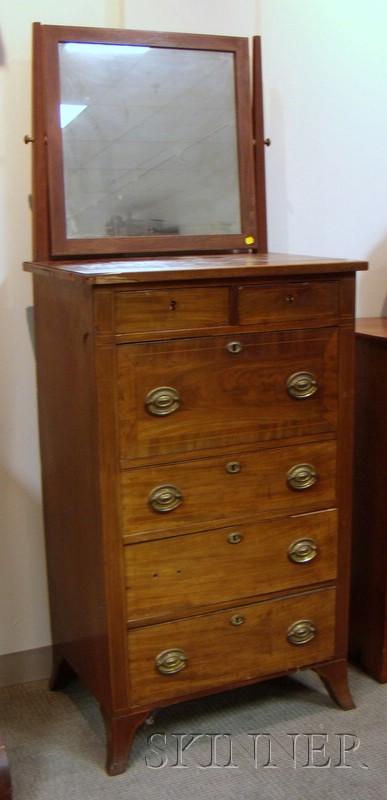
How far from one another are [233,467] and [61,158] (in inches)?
31.0

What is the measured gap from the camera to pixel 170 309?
1666 millimetres

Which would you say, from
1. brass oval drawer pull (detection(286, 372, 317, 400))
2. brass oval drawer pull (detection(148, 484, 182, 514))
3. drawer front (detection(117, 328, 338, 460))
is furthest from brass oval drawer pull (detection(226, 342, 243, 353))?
brass oval drawer pull (detection(148, 484, 182, 514))

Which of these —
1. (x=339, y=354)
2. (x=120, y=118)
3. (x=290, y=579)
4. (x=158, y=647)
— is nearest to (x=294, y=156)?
(x=120, y=118)

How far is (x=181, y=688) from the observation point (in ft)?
6.09

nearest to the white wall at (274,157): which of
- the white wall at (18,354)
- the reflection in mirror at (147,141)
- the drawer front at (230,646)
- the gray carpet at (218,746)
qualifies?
the white wall at (18,354)

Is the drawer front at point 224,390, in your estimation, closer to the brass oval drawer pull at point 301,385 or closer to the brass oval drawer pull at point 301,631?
the brass oval drawer pull at point 301,385

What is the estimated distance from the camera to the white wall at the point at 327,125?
Result: 2232 mm

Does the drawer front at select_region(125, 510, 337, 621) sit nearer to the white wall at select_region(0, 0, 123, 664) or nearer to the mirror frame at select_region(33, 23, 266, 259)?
the white wall at select_region(0, 0, 123, 664)

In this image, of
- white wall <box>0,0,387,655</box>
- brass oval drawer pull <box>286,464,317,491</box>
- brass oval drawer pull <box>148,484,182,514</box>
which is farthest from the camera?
white wall <box>0,0,387,655</box>

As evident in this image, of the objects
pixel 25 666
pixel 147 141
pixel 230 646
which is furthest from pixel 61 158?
pixel 25 666

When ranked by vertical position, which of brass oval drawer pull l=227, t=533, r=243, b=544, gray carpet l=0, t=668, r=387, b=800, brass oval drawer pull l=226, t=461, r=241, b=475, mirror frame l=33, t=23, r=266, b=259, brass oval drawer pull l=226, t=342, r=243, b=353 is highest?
mirror frame l=33, t=23, r=266, b=259

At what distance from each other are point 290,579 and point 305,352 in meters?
0.51

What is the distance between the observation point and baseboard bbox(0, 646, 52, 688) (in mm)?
2191

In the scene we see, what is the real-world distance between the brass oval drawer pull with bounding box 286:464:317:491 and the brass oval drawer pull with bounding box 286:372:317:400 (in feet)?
0.51
